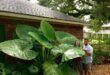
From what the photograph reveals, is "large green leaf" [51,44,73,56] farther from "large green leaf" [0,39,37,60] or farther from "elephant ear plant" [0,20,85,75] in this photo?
"large green leaf" [0,39,37,60]

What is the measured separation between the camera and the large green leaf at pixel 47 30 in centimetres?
1021

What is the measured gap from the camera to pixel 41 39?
10.1 meters

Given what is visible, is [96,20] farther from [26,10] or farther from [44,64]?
[44,64]

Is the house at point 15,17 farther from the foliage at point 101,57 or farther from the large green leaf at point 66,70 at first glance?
the foliage at point 101,57

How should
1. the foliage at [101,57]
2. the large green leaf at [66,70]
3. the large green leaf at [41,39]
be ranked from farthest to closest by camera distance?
the foliage at [101,57], the large green leaf at [66,70], the large green leaf at [41,39]

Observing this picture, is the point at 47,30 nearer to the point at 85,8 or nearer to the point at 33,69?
the point at 33,69

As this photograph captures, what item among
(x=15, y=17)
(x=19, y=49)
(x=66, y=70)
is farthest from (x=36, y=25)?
(x=19, y=49)

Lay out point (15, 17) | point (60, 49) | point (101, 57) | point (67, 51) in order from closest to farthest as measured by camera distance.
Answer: point (67, 51) < point (60, 49) < point (15, 17) < point (101, 57)

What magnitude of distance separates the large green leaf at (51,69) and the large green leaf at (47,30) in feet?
3.02

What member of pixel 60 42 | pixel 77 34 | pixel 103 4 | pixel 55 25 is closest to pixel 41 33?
pixel 60 42

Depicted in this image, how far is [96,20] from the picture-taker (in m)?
23.0

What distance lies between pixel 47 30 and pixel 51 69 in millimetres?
1420

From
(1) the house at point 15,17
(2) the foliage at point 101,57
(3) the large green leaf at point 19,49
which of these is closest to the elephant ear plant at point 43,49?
(3) the large green leaf at point 19,49

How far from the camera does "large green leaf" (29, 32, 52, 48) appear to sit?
984 centimetres
